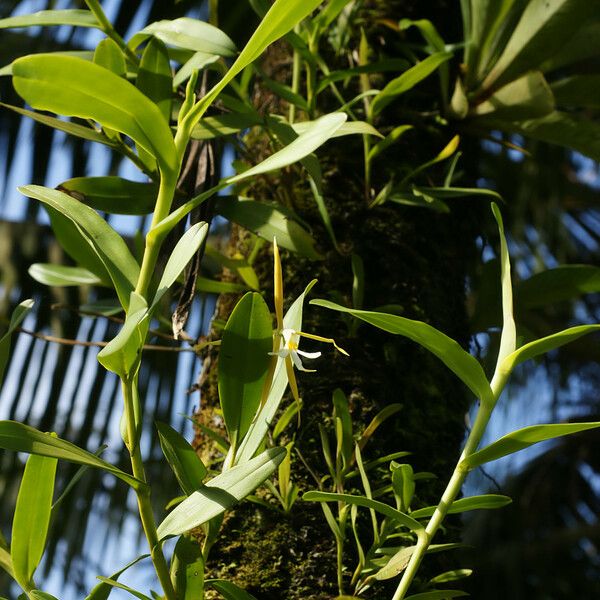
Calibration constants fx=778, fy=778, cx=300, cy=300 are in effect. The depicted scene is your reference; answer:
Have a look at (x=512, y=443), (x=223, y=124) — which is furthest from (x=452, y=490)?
(x=223, y=124)

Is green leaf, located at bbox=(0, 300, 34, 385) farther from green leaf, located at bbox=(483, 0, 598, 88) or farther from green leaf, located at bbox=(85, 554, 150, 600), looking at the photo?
green leaf, located at bbox=(483, 0, 598, 88)

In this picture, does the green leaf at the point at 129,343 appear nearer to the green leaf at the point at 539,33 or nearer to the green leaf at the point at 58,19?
the green leaf at the point at 58,19

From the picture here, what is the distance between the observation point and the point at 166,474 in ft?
4.85

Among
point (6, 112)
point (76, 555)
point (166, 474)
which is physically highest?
point (6, 112)

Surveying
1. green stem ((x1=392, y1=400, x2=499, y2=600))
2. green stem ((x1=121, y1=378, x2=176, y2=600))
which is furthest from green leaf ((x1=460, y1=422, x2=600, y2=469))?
green stem ((x1=121, y1=378, x2=176, y2=600))

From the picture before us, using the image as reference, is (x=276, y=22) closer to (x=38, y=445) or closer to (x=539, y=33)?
(x=38, y=445)

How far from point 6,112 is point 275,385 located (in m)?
1.26

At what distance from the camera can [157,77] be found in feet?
1.25

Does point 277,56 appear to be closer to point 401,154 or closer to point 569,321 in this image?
point 401,154

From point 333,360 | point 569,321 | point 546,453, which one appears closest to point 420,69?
point 333,360

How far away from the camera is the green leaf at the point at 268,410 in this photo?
29 cm

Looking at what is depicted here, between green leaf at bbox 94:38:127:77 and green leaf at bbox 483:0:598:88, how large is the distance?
0.26 meters

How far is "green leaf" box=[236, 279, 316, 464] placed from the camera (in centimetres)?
29

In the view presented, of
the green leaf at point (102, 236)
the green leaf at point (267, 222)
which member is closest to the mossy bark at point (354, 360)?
the green leaf at point (267, 222)
